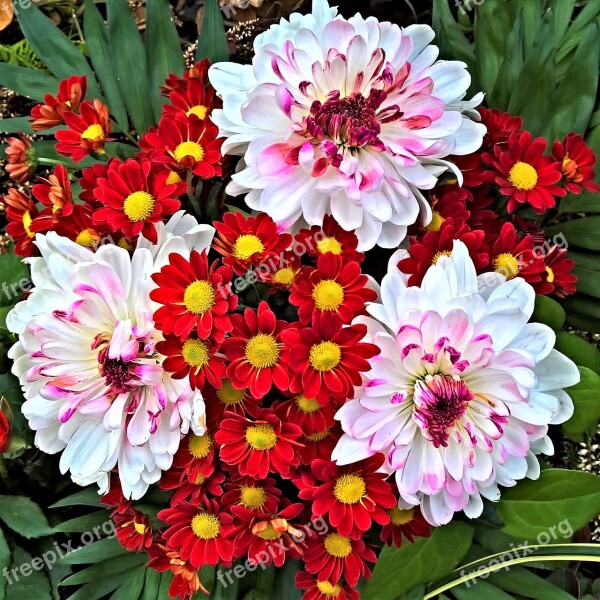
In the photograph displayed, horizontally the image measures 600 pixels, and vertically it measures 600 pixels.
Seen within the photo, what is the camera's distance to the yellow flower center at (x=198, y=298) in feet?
2.13

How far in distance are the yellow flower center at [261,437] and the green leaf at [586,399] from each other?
381 mm

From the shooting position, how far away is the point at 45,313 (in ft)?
2.30

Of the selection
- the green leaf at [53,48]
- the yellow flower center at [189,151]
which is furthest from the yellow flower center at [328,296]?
the green leaf at [53,48]

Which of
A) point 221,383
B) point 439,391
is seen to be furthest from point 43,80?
point 439,391

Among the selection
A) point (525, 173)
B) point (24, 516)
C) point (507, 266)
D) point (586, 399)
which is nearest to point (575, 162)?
point (525, 173)

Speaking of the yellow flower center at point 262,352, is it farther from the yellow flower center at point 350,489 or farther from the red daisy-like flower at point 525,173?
the red daisy-like flower at point 525,173

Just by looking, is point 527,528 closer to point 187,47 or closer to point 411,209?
point 411,209

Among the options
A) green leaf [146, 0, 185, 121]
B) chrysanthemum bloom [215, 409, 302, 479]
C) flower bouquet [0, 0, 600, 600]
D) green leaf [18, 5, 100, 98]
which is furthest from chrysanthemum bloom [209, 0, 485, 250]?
green leaf [18, 5, 100, 98]

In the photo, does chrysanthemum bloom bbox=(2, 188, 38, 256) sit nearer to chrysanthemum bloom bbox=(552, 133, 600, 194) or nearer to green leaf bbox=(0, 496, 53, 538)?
green leaf bbox=(0, 496, 53, 538)

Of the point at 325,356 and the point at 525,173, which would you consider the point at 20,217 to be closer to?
the point at 325,356

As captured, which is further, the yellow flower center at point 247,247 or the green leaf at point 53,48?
the green leaf at point 53,48

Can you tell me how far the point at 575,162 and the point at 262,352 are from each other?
1.51ft

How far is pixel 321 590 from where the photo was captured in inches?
29.2

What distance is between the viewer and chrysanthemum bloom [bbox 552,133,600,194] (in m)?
0.78
